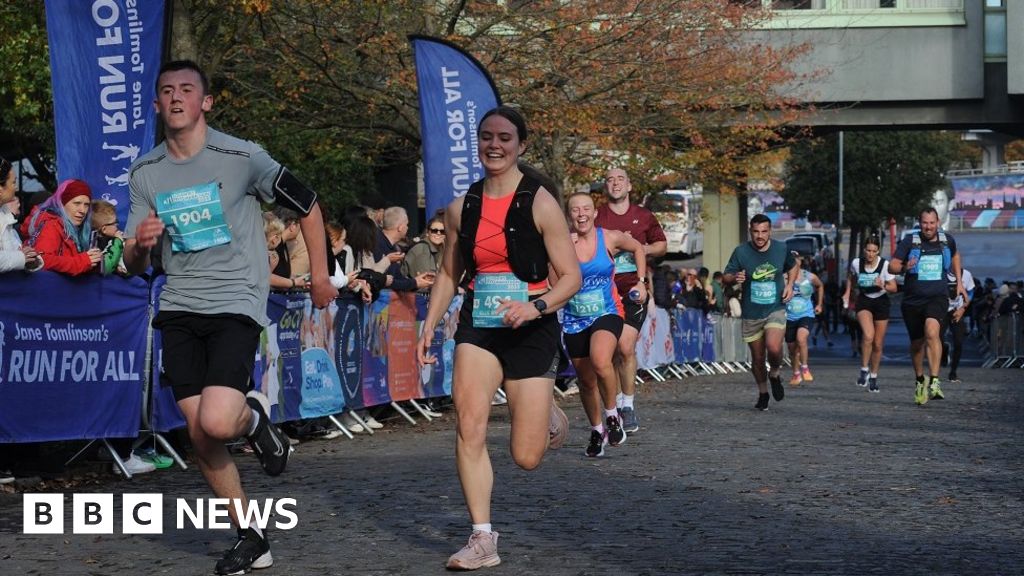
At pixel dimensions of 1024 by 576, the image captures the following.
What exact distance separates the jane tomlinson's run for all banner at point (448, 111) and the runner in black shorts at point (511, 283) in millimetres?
10846

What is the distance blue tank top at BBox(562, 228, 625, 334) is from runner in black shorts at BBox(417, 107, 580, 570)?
471cm

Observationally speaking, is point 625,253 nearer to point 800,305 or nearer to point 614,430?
point 614,430

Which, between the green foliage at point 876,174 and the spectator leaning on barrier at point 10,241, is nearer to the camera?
the spectator leaning on barrier at point 10,241

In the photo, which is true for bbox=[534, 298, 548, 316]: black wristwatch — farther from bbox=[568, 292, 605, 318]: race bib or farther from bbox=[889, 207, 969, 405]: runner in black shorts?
bbox=[889, 207, 969, 405]: runner in black shorts

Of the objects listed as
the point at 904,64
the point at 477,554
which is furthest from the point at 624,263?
the point at 904,64

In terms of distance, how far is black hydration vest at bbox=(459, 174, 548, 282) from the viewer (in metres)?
7.25

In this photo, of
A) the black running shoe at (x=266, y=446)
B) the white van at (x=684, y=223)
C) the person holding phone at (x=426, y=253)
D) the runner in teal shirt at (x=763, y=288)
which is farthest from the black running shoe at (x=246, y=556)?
the white van at (x=684, y=223)

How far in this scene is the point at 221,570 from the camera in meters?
6.68

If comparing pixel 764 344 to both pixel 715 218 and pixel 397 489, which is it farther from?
pixel 715 218

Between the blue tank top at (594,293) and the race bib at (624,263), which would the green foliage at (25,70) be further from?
the blue tank top at (594,293)

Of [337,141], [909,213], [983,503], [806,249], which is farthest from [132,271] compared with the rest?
[909,213]

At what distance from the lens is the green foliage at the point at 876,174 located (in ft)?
289

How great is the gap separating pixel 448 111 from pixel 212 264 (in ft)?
38.5

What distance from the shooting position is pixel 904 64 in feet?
126
